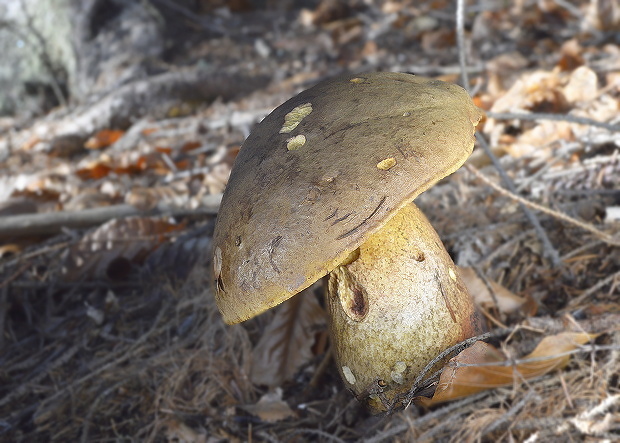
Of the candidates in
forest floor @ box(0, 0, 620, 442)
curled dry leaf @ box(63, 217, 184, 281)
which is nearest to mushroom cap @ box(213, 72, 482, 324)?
forest floor @ box(0, 0, 620, 442)

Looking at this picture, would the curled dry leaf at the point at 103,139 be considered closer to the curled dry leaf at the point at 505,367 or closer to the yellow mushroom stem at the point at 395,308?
the yellow mushroom stem at the point at 395,308

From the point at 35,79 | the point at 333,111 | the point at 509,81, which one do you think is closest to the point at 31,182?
the point at 35,79

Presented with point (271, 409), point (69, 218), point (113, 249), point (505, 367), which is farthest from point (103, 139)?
point (505, 367)

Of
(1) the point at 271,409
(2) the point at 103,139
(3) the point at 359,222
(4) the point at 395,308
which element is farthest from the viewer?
(2) the point at 103,139

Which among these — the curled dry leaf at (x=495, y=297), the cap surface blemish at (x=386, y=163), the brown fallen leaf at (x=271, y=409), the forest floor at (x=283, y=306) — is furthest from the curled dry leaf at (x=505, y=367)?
the cap surface blemish at (x=386, y=163)

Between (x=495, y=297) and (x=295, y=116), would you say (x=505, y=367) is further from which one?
(x=295, y=116)

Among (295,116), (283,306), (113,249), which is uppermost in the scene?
(295,116)
